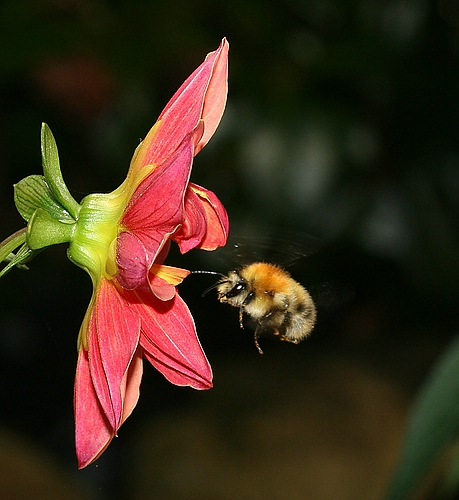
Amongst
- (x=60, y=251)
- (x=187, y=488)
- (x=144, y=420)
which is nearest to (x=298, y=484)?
(x=187, y=488)

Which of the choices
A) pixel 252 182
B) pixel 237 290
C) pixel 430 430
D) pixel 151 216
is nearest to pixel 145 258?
pixel 151 216

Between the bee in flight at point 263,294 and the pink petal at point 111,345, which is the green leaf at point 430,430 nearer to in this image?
the bee in flight at point 263,294

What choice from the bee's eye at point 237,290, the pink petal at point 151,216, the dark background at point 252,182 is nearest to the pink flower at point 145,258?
the pink petal at point 151,216

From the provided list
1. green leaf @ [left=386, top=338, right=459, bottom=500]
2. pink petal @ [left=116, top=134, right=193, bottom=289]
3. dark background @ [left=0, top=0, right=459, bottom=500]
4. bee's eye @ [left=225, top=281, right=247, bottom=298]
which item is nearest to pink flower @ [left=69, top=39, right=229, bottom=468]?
pink petal @ [left=116, top=134, right=193, bottom=289]

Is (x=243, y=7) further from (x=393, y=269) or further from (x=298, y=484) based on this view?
(x=298, y=484)

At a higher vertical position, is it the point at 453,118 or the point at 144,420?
the point at 453,118

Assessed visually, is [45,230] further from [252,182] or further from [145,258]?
[252,182]
